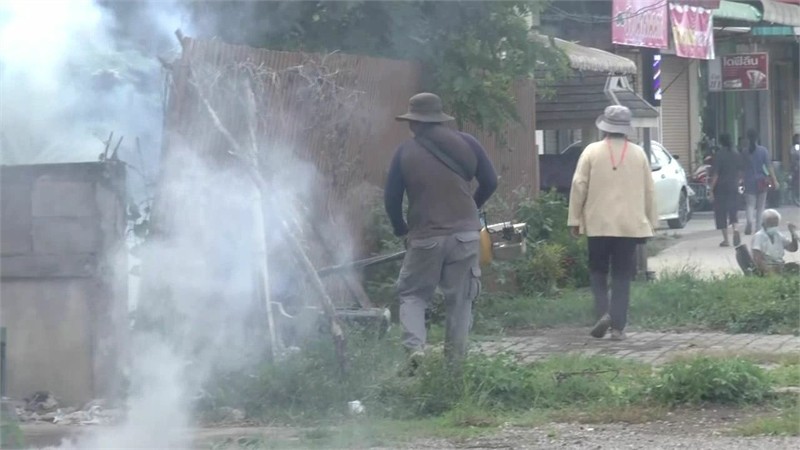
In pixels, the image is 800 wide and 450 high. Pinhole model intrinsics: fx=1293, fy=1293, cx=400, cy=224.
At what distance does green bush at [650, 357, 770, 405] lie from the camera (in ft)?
22.5

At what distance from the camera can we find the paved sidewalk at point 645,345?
857 centimetres

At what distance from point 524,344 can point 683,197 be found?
12215mm

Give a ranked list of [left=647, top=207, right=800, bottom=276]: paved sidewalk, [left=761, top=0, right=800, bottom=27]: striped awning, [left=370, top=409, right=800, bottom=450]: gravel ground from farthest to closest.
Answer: [left=761, top=0, right=800, bottom=27]: striped awning
[left=647, top=207, right=800, bottom=276]: paved sidewalk
[left=370, top=409, right=800, bottom=450]: gravel ground

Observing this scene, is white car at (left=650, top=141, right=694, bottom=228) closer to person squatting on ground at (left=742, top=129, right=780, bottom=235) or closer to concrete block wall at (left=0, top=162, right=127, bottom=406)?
person squatting on ground at (left=742, top=129, right=780, bottom=235)

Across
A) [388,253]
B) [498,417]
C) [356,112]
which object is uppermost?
[356,112]

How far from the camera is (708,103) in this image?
27.8m

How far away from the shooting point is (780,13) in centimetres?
2331

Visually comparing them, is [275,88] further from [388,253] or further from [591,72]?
[591,72]

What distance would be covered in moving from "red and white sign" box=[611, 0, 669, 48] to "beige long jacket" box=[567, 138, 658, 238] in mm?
6937

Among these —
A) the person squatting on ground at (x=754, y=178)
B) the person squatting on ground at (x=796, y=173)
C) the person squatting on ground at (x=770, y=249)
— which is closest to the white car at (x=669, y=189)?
the person squatting on ground at (x=754, y=178)

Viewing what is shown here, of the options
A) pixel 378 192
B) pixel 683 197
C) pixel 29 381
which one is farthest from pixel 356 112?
pixel 683 197

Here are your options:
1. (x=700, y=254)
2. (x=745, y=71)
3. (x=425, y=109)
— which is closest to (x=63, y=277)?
(x=425, y=109)

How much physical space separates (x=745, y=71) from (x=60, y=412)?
67.3 ft

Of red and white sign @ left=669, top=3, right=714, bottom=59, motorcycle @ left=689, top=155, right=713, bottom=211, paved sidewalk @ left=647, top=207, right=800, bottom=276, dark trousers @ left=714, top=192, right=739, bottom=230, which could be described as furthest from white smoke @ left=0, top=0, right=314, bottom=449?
motorcycle @ left=689, top=155, right=713, bottom=211
